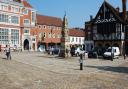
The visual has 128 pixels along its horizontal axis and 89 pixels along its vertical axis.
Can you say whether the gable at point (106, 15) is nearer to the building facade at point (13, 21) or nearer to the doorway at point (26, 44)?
the building facade at point (13, 21)

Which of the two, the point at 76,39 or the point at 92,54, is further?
the point at 76,39

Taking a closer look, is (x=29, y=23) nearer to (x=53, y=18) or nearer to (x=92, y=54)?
(x=53, y=18)

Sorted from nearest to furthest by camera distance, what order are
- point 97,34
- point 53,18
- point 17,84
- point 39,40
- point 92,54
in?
1. point 17,84
2. point 92,54
3. point 97,34
4. point 39,40
5. point 53,18

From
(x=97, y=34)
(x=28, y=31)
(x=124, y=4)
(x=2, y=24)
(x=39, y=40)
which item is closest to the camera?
(x=124, y=4)

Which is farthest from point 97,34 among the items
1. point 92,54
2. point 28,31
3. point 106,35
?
point 28,31

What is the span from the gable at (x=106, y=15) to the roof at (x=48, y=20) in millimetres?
28460

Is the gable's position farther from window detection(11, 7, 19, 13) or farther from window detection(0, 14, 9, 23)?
window detection(0, 14, 9, 23)

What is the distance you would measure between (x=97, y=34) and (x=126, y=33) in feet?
20.5

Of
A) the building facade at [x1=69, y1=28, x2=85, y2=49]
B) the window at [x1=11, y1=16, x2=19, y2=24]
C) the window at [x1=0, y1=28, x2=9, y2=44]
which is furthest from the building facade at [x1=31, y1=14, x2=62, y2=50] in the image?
the window at [x1=0, y1=28, x2=9, y2=44]

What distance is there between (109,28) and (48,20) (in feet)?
117

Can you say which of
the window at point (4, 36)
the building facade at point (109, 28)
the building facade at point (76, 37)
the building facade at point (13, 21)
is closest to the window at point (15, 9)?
the building facade at point (13, 21)

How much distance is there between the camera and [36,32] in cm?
7781

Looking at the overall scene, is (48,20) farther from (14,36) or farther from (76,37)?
(14,36)

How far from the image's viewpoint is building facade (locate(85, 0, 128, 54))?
55438 millimetres
